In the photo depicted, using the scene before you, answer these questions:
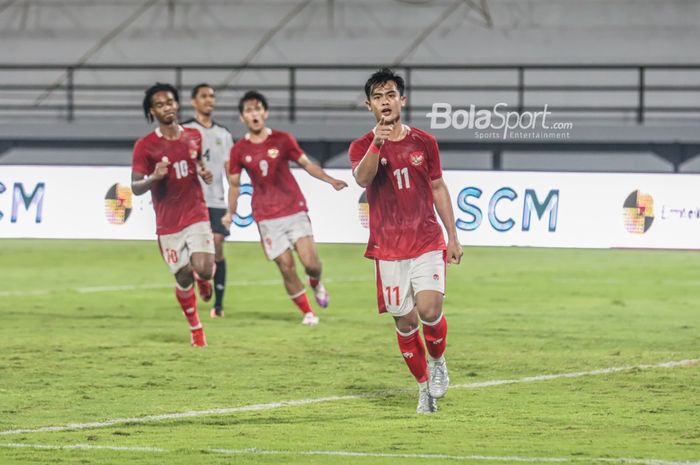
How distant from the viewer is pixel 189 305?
1338 cm

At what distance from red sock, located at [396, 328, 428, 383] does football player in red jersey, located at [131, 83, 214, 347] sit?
12.4 ft

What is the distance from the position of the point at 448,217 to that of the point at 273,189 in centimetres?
538

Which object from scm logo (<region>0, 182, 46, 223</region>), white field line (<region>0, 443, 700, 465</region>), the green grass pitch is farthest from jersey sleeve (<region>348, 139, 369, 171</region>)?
scm logo (<region>0, 182, 46, 223</region>)

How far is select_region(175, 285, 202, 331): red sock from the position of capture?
13.4 metres

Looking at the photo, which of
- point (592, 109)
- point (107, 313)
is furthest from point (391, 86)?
point (592, 109)

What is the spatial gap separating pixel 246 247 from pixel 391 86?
732 inches

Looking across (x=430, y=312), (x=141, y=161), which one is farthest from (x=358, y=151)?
(x=141, y=161)

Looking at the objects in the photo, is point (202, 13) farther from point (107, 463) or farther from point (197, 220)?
point (107, 463)

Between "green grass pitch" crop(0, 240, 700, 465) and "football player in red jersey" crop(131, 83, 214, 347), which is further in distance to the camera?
"football player in red jersey" crop(131, 83, 214, 347)

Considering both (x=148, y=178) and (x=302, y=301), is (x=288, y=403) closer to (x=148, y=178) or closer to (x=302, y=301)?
(x=148, y=178)

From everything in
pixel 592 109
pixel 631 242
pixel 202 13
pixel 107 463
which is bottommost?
pixel 107 463

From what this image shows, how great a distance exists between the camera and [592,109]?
29281mm

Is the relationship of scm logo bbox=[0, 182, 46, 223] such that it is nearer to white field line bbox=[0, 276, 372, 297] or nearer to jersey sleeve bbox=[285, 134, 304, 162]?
white field line bbox=[0, 276, 372, 297]

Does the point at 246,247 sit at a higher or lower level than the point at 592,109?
lower
